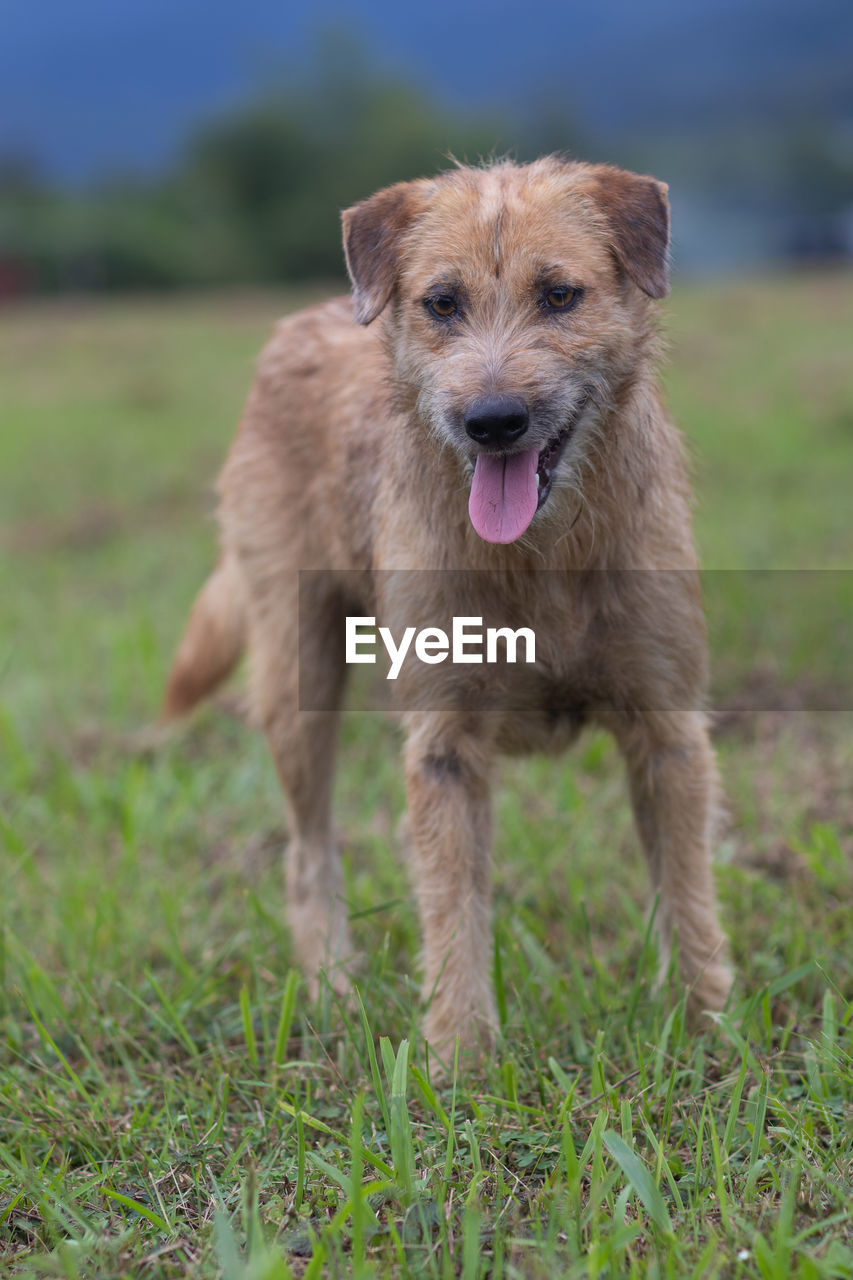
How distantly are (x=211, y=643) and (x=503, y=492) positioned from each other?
5.92 ft

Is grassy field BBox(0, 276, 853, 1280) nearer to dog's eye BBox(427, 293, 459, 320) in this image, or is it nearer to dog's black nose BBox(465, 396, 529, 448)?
dog's eye BBox(427, 293, 459, 320)

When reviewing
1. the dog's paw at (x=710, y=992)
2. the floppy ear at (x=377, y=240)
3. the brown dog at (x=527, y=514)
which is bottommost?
the dog's paw at (x=710, y=992)

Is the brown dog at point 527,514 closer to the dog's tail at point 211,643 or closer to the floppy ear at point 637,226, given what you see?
the floppy ear at point 637,226

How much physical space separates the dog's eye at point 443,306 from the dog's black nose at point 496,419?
1.21 feet

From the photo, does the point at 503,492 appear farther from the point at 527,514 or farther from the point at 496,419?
the point at 496,419

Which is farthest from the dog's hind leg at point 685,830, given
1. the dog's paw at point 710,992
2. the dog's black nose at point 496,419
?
the dog's black nose at point 496,419

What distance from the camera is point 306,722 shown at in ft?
12.9

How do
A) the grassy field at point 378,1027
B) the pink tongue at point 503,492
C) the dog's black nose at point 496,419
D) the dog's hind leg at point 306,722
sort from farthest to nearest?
the dog's hind leg at point 306,722 → the pink tongue at point 503,492 → the dog's black nose at point 496,419 → the grassy field at point 378,1027

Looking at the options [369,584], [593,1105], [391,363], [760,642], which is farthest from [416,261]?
[760,642]

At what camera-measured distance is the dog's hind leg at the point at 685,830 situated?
10.3 feet

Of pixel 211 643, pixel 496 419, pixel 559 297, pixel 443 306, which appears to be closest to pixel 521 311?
pixel 559 297

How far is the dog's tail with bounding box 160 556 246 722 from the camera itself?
4277mm

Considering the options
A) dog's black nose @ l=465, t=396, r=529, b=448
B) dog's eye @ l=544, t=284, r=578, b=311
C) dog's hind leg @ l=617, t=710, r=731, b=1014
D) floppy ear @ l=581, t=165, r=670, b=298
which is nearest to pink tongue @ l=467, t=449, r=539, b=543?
dog's black nose @ l=465, t=396, r=529, b=448

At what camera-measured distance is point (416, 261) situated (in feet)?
9.83
